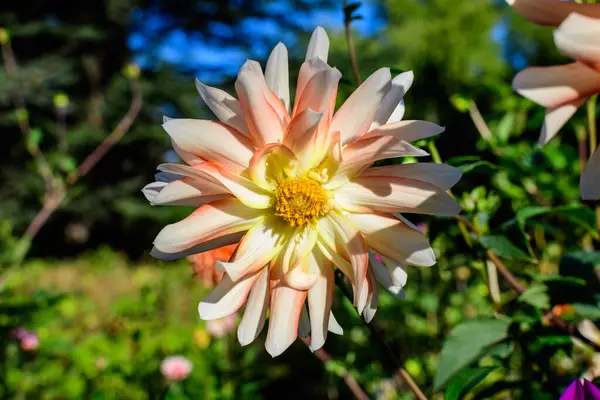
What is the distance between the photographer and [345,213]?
0.53 metres

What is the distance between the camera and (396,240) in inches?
18.6

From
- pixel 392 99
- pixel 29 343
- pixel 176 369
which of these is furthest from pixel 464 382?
pixel 29 343

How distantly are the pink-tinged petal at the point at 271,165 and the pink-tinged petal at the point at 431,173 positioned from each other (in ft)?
0.34

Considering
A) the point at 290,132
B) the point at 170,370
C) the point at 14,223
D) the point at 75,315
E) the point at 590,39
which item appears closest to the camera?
the point at 590,39

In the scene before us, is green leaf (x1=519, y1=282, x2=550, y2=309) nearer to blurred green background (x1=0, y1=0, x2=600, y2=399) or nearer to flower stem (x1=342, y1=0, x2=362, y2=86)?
blurred green background (x1=0, y1=0, x2=600, y2=399)

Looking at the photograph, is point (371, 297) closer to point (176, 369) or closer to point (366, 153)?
point (366, 153)

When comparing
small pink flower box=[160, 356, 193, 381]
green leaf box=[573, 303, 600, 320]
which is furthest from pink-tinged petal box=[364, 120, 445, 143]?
small pink flower box=[160, 356, 193, 381]

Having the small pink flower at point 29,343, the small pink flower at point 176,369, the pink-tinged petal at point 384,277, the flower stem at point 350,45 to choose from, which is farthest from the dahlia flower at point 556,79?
the small pink flower at point 29,343

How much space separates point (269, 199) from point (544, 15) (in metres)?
0.32

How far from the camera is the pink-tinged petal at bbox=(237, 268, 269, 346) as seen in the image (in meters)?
0.50

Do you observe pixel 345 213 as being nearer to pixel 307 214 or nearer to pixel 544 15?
pixel 307 214

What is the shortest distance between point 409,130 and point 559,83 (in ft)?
0.49

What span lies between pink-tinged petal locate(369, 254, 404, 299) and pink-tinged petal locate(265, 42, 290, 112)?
179 millimetres

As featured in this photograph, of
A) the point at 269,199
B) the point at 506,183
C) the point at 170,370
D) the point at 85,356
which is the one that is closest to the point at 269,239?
the point at 269,199
